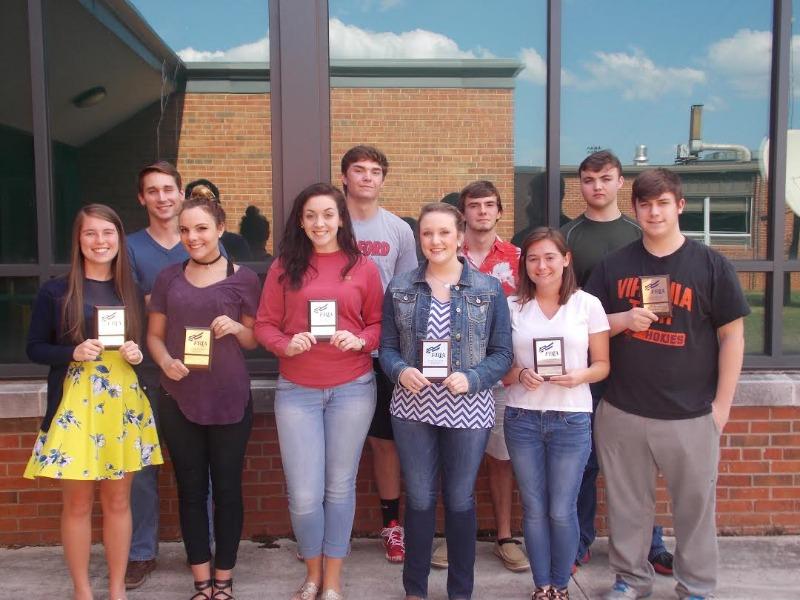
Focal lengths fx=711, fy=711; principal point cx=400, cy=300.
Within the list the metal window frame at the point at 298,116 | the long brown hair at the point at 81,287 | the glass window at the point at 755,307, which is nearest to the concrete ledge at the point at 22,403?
the metal window frame at the point at 298,116

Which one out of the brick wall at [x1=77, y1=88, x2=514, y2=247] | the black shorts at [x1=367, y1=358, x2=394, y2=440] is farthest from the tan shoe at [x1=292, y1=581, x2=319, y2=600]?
the brick wall at [x1=77, y1=88, x2=514, y2=247]

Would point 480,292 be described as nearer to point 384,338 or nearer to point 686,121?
point 384,338

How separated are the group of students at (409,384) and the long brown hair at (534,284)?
1 centimetres

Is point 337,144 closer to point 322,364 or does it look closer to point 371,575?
point 322,364

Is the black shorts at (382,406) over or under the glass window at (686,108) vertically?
under

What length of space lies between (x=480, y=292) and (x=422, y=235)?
0.36 meters

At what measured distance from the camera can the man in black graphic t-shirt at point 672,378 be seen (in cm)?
312

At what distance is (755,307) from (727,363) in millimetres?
1465

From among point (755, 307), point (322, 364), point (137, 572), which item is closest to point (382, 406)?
point (322, 364)

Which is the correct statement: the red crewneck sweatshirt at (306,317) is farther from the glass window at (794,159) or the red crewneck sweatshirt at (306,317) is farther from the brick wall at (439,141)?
the glass window at (794,159)

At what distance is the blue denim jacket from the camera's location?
10.0 ft

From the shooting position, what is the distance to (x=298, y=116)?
416 cm

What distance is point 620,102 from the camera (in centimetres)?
463

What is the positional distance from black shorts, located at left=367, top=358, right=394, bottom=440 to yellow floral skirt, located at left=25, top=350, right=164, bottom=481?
1.18 metres
